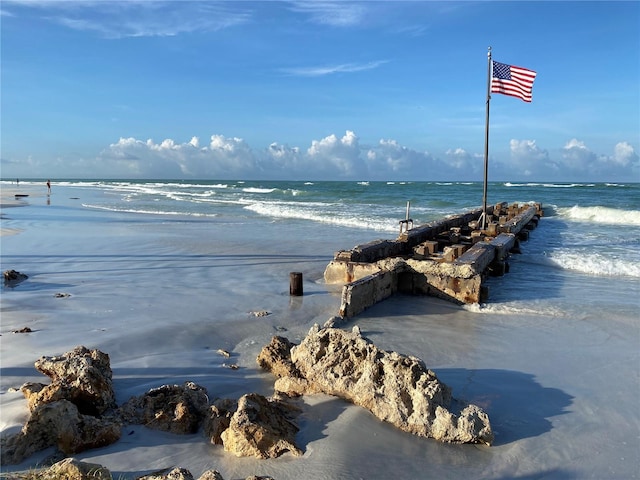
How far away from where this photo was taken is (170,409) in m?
4.11

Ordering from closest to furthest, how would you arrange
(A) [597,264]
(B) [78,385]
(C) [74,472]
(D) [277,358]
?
(C) [74,472], (B) [78,385], (D) [277,358], (A) [597,264]

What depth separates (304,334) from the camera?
6594 millimetres

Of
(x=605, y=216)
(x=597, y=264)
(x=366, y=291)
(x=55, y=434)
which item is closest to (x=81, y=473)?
(x=55, y=434)

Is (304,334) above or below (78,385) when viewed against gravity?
below

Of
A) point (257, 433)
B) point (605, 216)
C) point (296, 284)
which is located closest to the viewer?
point (257, 433)

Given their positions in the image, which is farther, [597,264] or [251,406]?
[597,264]

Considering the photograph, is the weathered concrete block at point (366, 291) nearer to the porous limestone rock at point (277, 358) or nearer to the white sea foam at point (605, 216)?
the porous limestone rock at point (277, 358)

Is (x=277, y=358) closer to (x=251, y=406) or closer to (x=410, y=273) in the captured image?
(x=251, y=406)

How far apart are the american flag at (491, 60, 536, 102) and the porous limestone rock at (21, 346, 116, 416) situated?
11.8 meters

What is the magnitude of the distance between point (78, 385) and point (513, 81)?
12375 mm

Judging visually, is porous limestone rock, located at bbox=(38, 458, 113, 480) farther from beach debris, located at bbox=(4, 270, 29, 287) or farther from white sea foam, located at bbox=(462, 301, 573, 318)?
beach debris, located at bbox=(4, 270, 29, 287)

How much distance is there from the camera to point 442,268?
332 inches

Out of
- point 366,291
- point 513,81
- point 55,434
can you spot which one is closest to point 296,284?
point 366,291

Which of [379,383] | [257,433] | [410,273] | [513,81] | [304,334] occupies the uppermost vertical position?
[513,81]
